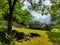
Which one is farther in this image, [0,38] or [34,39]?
[34,39]

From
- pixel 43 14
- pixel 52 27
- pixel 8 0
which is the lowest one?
pixel 52 27

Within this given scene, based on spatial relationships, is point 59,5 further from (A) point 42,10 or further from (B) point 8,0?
(B) point 8,0

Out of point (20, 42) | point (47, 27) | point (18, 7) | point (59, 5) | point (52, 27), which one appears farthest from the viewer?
point (52, 27)

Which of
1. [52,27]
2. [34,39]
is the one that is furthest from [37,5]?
[52,27]

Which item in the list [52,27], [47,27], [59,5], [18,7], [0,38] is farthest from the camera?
[52,27]

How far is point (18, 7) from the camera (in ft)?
103

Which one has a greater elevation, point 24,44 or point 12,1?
point 12,1

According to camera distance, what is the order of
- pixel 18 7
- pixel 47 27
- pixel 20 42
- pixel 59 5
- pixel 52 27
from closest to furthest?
pixel 20 42, pixel 59 5, pixel 18 7, pixel 47 27, pixel 52 27

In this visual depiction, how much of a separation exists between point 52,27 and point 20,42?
855 inches

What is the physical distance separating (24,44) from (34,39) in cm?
367

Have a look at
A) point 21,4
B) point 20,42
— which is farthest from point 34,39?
point 21,4

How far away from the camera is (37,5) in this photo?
28.2 meters

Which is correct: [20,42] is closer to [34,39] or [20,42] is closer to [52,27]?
[34,39]

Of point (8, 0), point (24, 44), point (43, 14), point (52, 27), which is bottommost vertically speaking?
point (52, 27)
